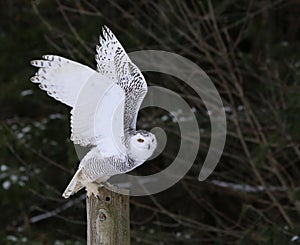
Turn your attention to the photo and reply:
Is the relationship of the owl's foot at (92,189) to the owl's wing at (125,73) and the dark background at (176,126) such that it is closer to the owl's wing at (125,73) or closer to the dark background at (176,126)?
the owl's wing at (125,73)

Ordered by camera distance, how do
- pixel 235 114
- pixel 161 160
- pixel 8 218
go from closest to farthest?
1. pixel 235 114
2. pixel 161 160
3. pixel 8 218

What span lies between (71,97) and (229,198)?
2910 millimetres

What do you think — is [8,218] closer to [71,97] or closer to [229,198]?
[229,198]

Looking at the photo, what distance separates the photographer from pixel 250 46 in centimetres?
491

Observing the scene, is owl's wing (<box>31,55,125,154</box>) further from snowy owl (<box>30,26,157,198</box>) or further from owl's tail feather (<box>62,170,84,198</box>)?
owl's tail feather (<box>62,170,84,198</box>)

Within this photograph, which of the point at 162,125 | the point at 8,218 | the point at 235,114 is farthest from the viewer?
the point at 8,218

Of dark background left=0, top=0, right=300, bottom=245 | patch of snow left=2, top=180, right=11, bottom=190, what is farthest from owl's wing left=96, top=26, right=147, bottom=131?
patch of snow left=2, top=180, right=11, bottom=190

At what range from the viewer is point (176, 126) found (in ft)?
12.8

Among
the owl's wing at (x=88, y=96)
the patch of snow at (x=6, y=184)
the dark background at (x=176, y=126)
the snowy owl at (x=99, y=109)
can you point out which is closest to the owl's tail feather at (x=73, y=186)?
the snowy owl at (x=99, y=109)

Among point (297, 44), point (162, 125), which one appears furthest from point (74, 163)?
point (297, 44)

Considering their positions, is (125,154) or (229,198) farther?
(229,198)

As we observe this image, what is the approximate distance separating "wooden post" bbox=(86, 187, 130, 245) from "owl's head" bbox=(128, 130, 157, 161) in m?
0.21

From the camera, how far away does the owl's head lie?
195 cm

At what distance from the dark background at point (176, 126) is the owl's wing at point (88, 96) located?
1313mm
